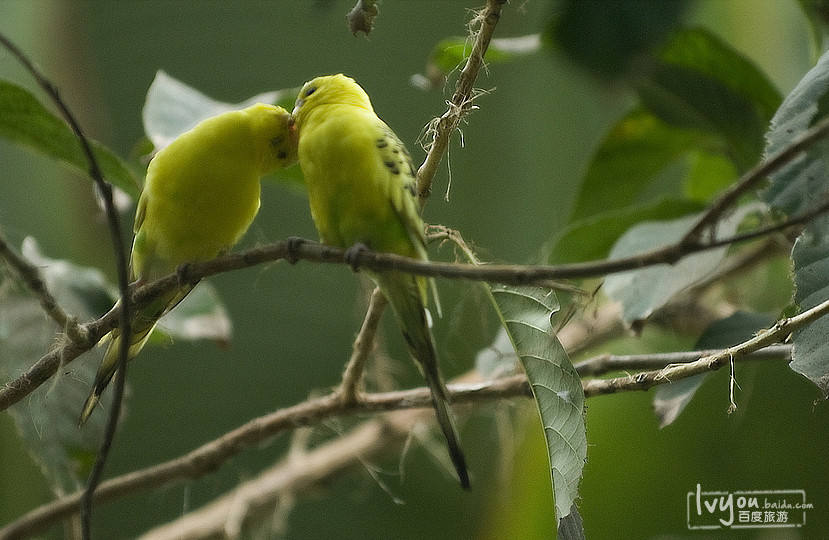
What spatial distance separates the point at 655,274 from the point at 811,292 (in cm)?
31

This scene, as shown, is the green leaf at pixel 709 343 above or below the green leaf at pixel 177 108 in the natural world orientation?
below

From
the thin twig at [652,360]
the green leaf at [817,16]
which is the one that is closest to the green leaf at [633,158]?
the green leaf at [817,16]

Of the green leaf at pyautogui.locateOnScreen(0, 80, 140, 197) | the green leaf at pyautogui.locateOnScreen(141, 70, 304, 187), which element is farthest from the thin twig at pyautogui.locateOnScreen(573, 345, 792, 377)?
the green leaf at pyautogui.locateOnScreen(0, 80, 140, 197)

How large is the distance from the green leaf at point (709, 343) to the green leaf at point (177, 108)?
66 centimetres

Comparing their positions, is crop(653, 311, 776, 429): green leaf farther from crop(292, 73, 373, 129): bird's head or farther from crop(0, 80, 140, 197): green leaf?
crop(0, 80, 140, 197): green leaf

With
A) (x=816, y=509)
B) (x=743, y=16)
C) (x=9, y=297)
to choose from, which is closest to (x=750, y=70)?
(x=743, y=16)

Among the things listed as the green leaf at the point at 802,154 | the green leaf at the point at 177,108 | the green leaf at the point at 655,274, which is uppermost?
the green leaf at the point at 802,154

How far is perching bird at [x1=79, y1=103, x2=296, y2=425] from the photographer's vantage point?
0.79 metres

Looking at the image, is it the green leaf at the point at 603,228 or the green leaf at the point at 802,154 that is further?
the green leaf at the point at 603,228

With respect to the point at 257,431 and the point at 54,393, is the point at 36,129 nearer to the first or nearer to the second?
the point at 54,393

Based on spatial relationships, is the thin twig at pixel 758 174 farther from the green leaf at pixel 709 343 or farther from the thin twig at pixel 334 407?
the green leaf at pixel 709 343

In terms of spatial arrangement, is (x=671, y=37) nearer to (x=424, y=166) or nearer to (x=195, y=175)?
(x=424, y=166)

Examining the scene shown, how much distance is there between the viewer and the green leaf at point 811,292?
639mm

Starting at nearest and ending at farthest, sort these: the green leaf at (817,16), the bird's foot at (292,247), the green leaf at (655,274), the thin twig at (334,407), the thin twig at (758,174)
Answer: the thin twig at (758,174)
the bird's foot at (292,247)
the thin twig at (334,407)
the green leaf at (655,274)
the green leaf at (817,16)
